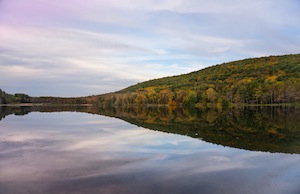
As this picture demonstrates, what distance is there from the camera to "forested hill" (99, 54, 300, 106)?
4424 inches

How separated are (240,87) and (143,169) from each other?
113758mm

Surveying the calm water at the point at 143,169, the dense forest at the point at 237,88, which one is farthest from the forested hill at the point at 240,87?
the calm water at the point at 143,169

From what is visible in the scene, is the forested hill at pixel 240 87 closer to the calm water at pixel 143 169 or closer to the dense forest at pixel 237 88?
the dense forest at pixel 237 88

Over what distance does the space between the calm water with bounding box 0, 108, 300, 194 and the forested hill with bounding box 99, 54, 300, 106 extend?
321ft

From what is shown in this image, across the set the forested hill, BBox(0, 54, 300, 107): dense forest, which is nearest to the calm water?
BBox(0, 54, 300, 107): dense forest

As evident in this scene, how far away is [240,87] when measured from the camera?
393ft

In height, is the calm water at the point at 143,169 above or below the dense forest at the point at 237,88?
below

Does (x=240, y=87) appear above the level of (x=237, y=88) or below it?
above

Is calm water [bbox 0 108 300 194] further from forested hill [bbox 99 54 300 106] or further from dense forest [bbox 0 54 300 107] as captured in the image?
forested hill [bbox 99 54 300 106]

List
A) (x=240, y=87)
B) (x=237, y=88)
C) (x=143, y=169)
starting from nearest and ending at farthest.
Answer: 1. (x=143, y=169)
2. (x=240, y=87)
3. (x=237, y=88)

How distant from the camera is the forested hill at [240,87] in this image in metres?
112

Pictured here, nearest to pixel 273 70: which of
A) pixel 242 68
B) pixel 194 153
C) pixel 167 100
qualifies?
pixel 242 68

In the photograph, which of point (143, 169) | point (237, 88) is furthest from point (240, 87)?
point (143, 169)

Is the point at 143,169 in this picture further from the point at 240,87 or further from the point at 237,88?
the point at 237,88
